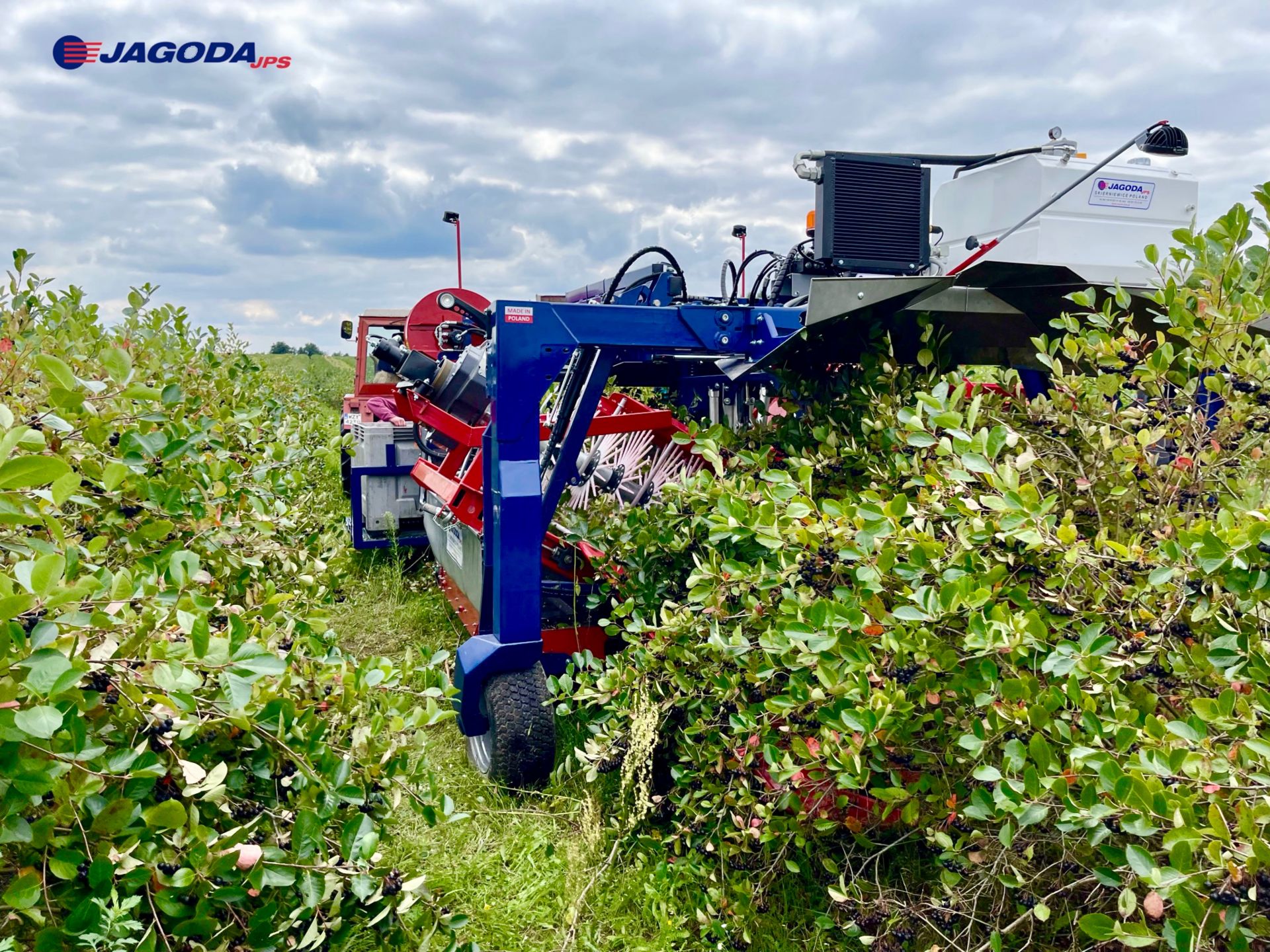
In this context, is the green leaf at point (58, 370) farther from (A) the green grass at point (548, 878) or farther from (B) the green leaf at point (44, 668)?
(A) the green grass at point (548, 878)

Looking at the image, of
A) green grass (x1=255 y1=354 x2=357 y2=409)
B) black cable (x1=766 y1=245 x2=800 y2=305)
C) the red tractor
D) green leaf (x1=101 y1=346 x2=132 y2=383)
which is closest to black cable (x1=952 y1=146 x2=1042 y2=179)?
black cable (x1=766 y1=245 x2=800 y2=305)

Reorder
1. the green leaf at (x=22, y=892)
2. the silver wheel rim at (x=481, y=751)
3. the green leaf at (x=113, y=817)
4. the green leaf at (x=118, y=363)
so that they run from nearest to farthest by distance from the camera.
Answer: the green leaf at (x=22, y=892), the green leaf at (x=113, y=817), the green leaf at (x=118, y=363), the silver wheel rim at (x=481, y=751)

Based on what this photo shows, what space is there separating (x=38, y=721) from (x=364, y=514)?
Result: 5.49 metres

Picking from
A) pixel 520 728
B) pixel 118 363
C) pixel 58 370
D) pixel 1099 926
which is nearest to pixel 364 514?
pixel 520 728

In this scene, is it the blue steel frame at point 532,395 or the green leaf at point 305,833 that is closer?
the green leaf at point 305,833

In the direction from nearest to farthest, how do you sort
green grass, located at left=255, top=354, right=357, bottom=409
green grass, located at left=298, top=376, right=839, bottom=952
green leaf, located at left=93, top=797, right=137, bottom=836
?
1. green leaf, located at left=93, top=797, right=137, bottom=836
2. green grass, located at left=298, top=376, right=839, bottom=952
3. green grass, located at left=255, top=354, right=357, bottom=409

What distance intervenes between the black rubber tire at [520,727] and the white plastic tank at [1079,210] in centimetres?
414

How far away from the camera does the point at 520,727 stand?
3.26 m

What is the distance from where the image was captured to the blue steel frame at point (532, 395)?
3.18m

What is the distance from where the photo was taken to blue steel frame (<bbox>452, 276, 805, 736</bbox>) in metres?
3.18

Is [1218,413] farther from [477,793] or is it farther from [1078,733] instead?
[477,793]

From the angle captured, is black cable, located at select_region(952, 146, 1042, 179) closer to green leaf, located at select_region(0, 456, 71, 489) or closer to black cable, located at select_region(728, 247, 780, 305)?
black cable, located at select_region(728, 247, 780, 305)

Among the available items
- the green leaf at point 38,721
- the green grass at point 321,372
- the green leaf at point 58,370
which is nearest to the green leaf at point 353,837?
the green leaf at point 38,721

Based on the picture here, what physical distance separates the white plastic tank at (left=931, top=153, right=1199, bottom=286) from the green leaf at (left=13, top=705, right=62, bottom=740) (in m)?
5.61
